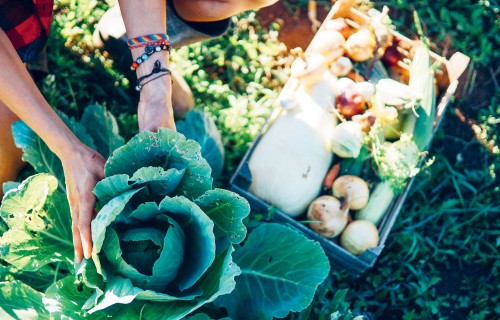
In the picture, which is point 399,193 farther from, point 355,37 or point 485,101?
point 485,101

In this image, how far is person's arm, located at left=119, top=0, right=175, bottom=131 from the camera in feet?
5.74

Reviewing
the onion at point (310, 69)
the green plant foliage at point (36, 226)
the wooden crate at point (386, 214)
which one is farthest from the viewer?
the onion at point (310, 69)

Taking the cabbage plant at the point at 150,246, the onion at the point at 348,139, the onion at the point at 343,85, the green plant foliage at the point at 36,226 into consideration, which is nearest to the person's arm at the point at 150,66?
the cabbage plant at the point at 150,246

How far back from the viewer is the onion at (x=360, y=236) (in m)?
2.23

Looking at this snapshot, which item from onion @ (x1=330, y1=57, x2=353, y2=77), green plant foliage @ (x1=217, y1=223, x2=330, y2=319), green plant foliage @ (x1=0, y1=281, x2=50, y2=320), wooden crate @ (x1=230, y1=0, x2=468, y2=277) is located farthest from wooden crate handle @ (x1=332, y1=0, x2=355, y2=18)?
green plant foliage @ (x1=0, y1=281, x2=50, y2=320)

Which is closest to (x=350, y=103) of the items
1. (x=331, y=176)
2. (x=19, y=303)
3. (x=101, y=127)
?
(x=331, y=176)

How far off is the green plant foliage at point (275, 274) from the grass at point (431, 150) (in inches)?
14.4

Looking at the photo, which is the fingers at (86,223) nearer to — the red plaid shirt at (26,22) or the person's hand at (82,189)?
the person's hand at (82,189)

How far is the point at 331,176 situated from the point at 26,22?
138 cm

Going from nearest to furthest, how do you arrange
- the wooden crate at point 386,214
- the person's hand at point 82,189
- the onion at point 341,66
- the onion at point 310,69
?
the person's hand at point 82,189 → the wooden crate at point 386,214 → the onion at point 310,69 → the onion at point 341,66

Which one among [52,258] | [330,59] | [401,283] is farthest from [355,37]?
[52,258]

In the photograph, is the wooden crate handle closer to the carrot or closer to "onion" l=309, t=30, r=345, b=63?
"onion" l=309, t=30, r=345, b=63

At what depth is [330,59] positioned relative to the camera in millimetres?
2453

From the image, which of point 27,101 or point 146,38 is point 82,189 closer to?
point 27,101
